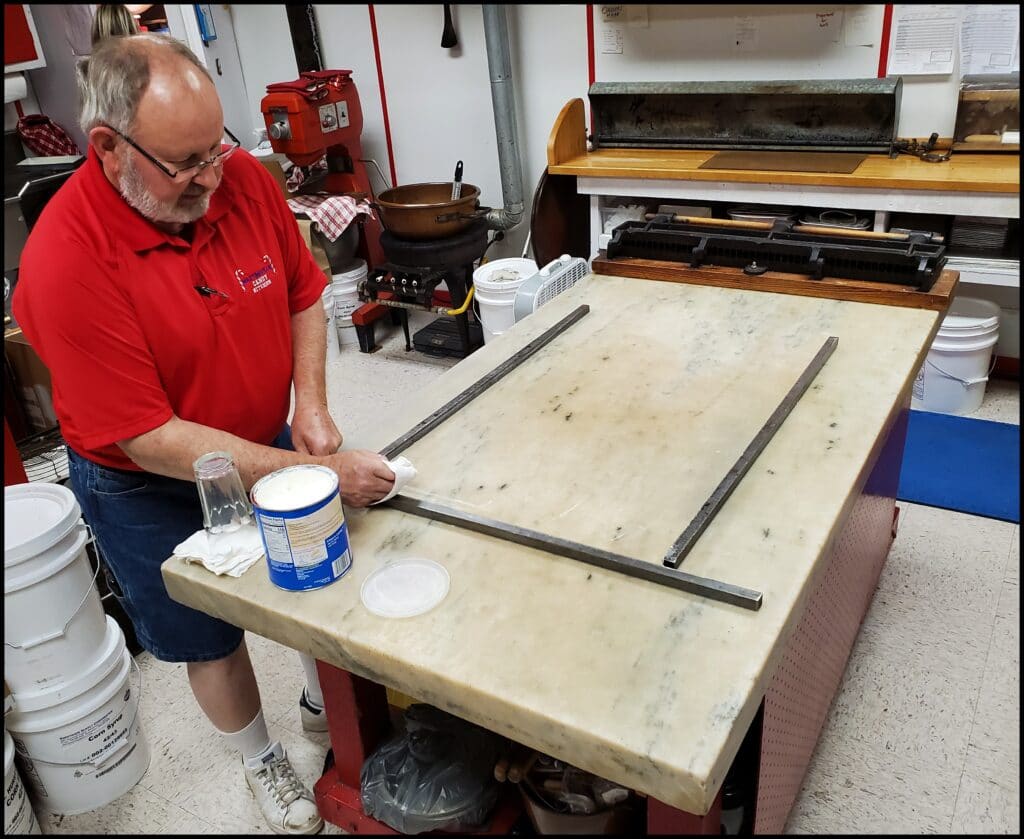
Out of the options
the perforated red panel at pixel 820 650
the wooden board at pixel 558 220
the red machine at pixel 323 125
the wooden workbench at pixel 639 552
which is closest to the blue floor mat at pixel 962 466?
the perforated red panel at pixel 820 650

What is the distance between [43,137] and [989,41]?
391 cm

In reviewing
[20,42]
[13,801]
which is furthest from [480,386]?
[20,42]

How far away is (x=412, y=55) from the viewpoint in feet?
13.8

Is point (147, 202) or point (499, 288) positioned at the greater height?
point (147, 202)

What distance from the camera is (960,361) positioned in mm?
3086

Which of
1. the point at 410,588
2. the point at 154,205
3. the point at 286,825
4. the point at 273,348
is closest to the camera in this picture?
the point at 410,588

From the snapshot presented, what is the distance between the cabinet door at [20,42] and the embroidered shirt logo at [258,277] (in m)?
2.40

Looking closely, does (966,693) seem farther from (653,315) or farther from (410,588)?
(410,588)

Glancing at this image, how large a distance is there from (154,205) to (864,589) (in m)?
1.81

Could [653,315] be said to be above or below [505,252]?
above

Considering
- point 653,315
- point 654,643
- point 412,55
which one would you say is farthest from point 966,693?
point 412,55

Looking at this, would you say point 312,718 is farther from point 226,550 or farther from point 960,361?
point 960,361

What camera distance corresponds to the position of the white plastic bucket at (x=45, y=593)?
1648 millimetres

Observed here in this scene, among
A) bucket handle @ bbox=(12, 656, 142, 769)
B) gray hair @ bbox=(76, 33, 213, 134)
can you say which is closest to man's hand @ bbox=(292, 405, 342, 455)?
gray hair @ bbox=(76, 33, 213, 134)
